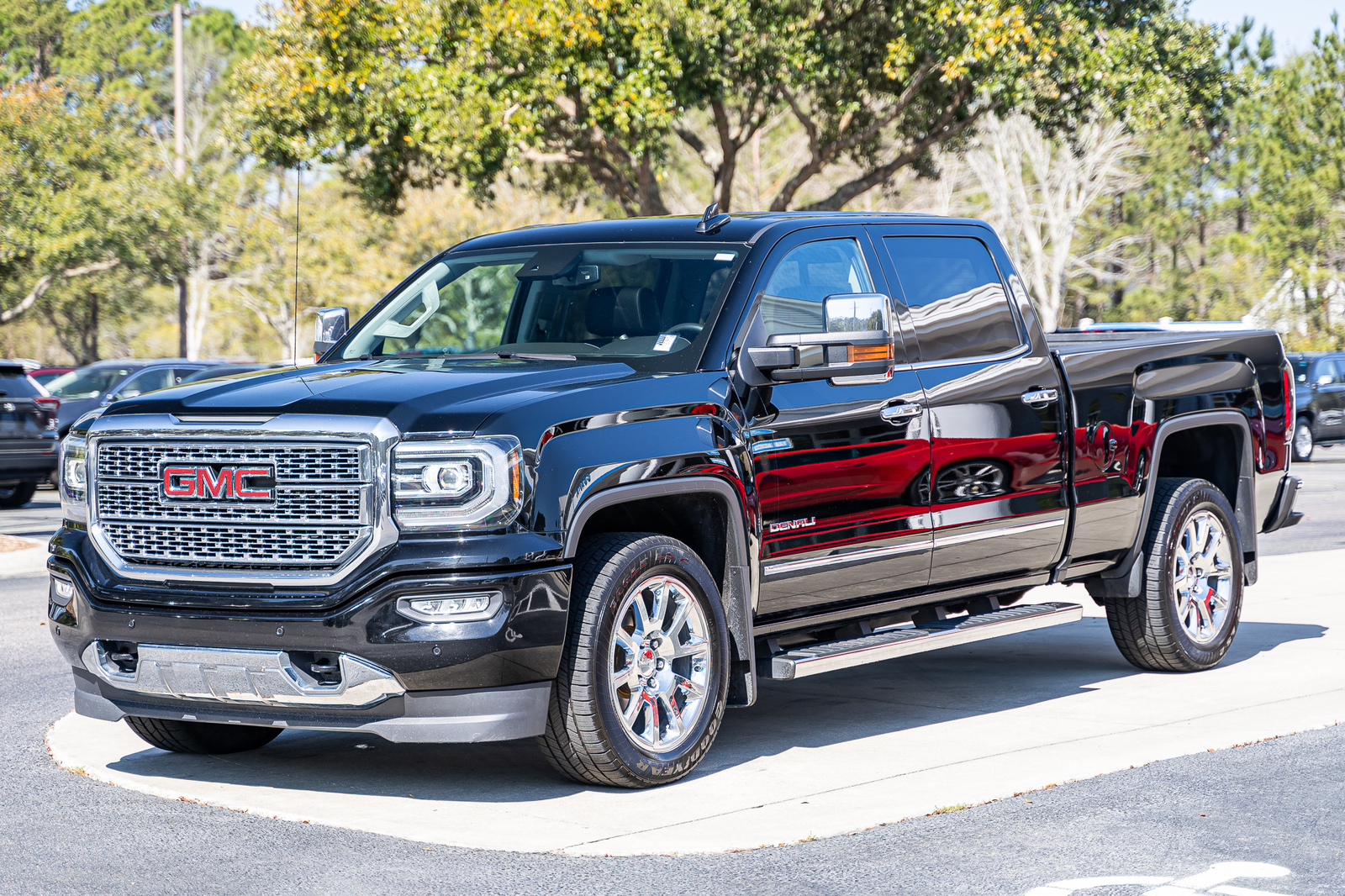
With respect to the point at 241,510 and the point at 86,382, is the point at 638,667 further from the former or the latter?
the point at 86,382

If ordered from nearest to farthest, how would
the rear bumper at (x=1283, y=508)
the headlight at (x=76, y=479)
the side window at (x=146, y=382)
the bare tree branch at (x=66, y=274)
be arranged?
the headlight at (x=76, y=479), the rear bumper at (x=1283, y=508), the side window at (x=146, y=382), the bare tree branch at (x=66, y=274)

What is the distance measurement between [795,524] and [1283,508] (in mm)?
3852

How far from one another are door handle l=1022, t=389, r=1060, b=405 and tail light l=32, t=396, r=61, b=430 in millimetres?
15036

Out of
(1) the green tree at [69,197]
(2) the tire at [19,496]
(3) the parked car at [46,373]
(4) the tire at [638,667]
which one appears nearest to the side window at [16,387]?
(2) the tire at [19,496]

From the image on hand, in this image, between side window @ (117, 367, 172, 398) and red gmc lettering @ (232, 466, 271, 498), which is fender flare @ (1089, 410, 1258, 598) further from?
side window @ (117, 367, 172, 398)

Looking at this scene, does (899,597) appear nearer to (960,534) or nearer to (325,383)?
(960,534)

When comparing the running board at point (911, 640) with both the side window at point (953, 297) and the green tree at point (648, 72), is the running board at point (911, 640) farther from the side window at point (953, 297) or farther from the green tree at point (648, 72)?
the green tree at point (648, 72)

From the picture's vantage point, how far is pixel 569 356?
629 cm

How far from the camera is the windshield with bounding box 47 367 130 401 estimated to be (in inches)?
995

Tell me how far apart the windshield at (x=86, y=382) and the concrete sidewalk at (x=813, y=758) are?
1936 centimetres

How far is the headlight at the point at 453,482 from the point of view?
5.19m

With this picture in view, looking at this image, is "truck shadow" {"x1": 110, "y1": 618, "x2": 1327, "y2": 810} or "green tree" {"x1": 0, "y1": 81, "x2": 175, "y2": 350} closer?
"truck shadow" {"x1": 110, "y1": 618, "x2": 1327, "y2": 810}

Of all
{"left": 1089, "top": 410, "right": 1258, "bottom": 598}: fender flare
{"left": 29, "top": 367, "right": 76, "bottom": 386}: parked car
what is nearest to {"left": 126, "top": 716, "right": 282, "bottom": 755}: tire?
{"left": 1089, "top": 410, "right": 1258, "bottom": 598}: fender flare

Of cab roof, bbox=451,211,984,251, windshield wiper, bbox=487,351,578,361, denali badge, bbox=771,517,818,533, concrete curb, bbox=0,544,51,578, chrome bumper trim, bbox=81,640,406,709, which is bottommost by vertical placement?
concrete curb, bbox=0,544,51,578
